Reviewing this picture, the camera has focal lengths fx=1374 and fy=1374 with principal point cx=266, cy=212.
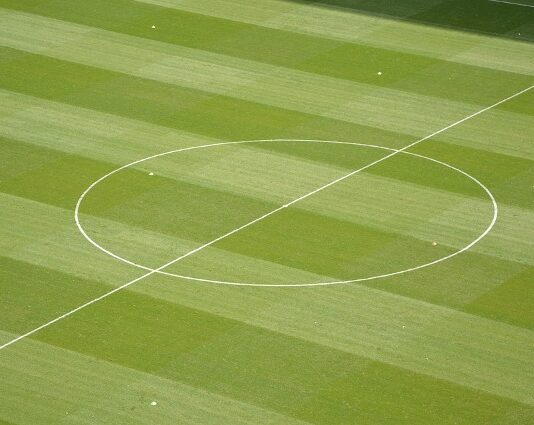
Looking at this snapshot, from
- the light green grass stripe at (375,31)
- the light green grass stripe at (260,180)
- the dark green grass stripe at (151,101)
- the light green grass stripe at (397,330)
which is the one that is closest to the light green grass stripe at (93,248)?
the light green grass stripe at (397,330)

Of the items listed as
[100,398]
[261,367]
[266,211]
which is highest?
[266,211]

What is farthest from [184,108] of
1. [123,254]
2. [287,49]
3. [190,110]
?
[123,254]

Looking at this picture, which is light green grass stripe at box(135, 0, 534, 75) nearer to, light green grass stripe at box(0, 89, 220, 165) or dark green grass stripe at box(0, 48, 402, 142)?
dark green grass stripe at box(0, 48, 402, 142)

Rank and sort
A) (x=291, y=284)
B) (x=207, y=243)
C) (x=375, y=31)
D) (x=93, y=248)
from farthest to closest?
(x=375, y=31), (x=207, y=243), (x=93, y=248), (x=291, y=284)

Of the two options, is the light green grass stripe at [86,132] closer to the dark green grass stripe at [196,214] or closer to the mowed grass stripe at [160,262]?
the dark green grass stripe at [196,214]

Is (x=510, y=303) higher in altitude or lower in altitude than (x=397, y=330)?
higher

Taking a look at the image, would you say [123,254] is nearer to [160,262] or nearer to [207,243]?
[160,262]

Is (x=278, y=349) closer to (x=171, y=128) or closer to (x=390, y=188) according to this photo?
(x=390, y=188)

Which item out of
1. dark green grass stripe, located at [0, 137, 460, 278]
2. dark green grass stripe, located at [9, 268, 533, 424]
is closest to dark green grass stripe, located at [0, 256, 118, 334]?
dark green grass stripe, located at [9, 268, 533, 424]
